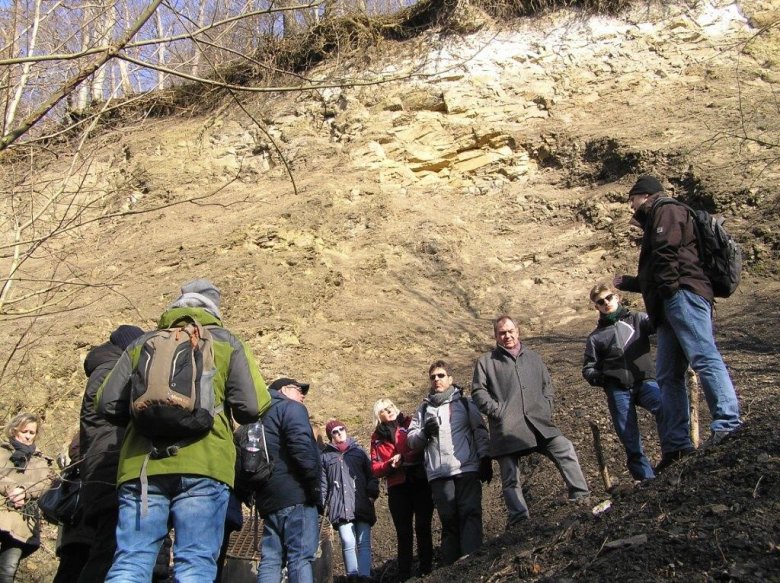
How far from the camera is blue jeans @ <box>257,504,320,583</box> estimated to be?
475 cm

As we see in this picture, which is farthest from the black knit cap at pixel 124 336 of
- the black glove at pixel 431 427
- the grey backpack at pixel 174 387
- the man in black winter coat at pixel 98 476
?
the black glove at pixel 431 427

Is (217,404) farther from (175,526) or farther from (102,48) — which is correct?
(102,48)

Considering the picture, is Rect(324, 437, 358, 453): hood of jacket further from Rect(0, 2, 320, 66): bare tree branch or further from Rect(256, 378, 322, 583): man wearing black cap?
Rect(0, 2, 320, 66): bare tree branch

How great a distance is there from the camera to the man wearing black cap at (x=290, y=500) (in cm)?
479

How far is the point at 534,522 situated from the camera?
517cm

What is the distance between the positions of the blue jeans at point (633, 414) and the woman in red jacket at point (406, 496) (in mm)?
1584

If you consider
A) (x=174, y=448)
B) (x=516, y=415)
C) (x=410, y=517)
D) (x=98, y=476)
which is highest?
(x=174, y=448)

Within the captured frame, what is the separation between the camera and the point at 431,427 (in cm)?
582

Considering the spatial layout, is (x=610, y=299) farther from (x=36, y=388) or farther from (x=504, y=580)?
(x=36, y=388)

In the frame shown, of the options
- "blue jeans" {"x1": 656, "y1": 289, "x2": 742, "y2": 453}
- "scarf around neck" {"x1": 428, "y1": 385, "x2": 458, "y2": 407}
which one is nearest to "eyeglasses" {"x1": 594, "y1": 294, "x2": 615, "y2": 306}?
"blue jeans" {"x1": 656, "y1": 289, "x2": 742, "y2": 453}

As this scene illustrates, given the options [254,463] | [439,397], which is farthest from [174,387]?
[439,397]

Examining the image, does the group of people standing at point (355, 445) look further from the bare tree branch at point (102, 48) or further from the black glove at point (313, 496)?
the bare tree branch at point (102, 48)

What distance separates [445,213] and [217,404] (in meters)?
10.8

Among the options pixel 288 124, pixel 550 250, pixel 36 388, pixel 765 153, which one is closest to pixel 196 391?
pixel 36 388
